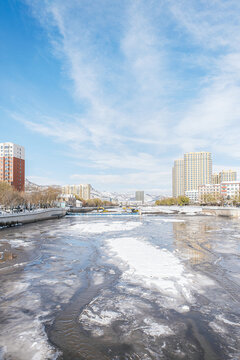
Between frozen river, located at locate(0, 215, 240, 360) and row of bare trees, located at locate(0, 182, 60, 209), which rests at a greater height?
row of bare trees, located at locate(0, 182, 60, 209)

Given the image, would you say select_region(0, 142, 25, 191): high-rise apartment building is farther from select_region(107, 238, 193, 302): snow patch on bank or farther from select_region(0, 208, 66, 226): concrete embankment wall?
select_region(107, 238, 193, 302): snow patch on bank

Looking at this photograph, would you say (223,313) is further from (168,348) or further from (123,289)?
(123,289)

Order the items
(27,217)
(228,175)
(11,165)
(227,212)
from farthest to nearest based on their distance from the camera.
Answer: (228,175) < (11,165) < (227,212) < (27,217)

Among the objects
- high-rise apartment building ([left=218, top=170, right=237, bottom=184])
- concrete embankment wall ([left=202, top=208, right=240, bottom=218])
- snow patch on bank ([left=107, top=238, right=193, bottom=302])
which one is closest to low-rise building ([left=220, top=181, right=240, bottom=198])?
high-rise apartment building ([left=218, top=170, right=237, bottom=184])

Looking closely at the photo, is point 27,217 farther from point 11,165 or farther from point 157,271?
point 11,165

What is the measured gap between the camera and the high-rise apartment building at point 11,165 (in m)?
98.9

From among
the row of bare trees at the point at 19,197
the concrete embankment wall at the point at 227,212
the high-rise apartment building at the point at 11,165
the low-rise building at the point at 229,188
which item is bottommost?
the concrete embankment wall at the point at 227,212

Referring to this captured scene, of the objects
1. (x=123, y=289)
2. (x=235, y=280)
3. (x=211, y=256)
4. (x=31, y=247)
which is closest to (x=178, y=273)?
(x=235, y=280)

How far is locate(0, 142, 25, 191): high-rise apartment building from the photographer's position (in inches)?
3893

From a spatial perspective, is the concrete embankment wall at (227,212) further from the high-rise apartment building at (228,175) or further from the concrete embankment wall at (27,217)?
the high-rise apartment building at (228,175)

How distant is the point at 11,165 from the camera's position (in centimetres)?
9988

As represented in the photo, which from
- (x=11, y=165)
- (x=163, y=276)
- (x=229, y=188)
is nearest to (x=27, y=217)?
(x=163, y=276)

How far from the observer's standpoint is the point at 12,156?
100250mm

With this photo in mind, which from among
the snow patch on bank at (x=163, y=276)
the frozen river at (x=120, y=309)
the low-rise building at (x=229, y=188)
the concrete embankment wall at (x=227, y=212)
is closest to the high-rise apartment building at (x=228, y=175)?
the low-rise building at (x=229, y=188)
